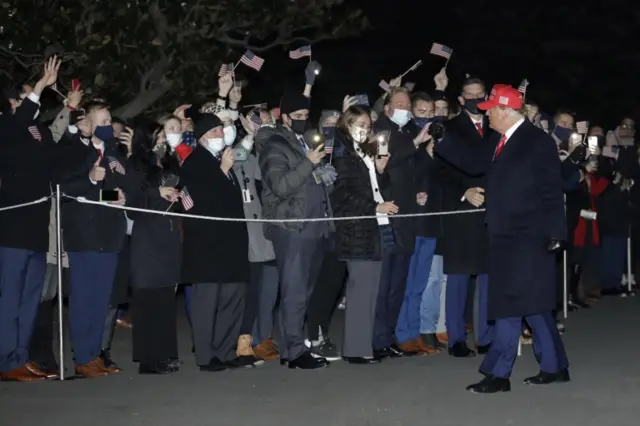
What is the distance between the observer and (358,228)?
13531 mm

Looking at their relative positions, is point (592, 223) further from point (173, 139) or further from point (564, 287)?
point (173, 139)

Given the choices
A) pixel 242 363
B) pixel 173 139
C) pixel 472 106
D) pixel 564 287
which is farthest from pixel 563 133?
pixel 173 139

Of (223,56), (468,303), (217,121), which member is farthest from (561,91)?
(217,121)

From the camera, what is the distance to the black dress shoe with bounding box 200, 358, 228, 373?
13125 mm

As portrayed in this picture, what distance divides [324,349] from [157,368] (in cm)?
166

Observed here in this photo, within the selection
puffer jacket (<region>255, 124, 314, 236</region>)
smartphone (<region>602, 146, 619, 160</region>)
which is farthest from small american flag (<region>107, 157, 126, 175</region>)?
smartphone (<region>602, 146, 619, 160</region>)

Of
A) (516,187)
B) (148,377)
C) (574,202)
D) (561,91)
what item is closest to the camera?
(516,187)

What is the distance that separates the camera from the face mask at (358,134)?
13523 millimetres

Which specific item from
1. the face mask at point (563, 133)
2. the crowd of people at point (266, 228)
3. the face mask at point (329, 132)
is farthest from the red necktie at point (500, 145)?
the face mask at point (563, 133)

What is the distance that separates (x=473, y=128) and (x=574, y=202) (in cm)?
474

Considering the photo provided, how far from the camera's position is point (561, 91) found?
3478cm

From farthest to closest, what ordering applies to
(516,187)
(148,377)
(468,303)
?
(468,303), (148,377), (516,187)

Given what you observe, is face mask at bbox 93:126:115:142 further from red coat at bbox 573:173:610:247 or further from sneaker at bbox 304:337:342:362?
red coat at bbox 573:173:610:247

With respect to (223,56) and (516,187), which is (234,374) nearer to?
(516,187)
